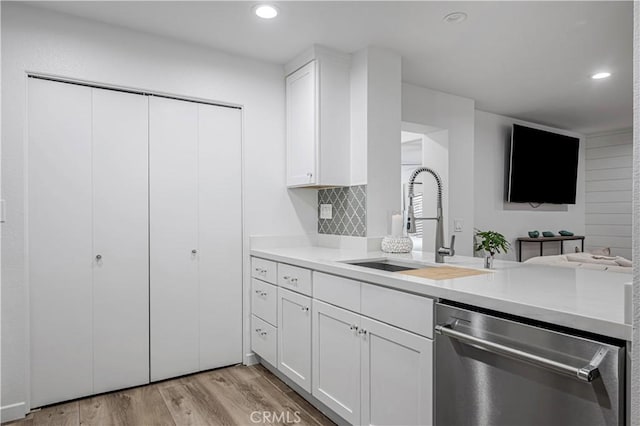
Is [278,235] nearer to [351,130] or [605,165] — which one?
[351,130]

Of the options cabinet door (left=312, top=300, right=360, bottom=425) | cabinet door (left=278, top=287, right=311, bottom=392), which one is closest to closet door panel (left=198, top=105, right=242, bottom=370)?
cabinet door (left=278, top=287, right=311, bottom=392)

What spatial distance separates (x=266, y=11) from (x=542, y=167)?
414 centimetres

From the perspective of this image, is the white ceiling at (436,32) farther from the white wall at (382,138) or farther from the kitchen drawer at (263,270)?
the kitchen drawer at (263,270)

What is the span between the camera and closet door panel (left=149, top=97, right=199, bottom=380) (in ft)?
8.80

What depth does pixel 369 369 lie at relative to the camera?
72.8 inches

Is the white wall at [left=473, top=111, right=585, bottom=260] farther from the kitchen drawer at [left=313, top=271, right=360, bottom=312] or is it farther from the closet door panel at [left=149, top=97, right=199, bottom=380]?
the closet door panel at [left=149, top=97, right=199, bottom=380]

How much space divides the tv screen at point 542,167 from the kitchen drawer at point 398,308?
3591 millimetres

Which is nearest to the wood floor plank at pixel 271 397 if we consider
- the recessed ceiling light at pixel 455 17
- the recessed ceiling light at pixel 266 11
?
the recessed ceiling light at pixel 266 11

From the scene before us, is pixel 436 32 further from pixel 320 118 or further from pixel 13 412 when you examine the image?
pixel 13 412

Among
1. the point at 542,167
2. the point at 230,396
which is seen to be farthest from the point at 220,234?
the point at 542,167

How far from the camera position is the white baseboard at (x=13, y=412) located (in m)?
2.18

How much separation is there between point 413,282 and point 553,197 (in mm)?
4533

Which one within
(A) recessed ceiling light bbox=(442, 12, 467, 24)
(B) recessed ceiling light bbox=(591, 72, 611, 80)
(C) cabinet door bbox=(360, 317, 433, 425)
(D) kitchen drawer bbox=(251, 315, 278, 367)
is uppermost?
(B) recessed ceiling light bbox=(591, 72, 611, 80)

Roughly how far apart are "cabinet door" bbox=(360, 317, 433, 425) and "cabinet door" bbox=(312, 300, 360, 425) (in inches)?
2.7
